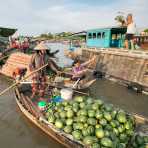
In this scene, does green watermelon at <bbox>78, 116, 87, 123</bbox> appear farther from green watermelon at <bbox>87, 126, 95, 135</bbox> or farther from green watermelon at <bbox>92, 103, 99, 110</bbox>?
green watermelon at <bbox>92, 103, 99, 110</bbox>

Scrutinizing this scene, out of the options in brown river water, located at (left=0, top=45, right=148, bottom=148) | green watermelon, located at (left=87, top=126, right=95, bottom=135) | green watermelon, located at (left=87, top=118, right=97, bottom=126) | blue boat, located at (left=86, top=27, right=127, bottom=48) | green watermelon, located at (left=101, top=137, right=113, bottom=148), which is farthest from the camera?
blue boat, located at (left=86, top=27, right=127, bottom=48)

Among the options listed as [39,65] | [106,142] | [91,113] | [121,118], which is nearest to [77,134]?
[91,113]

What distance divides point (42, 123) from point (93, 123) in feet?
5.67

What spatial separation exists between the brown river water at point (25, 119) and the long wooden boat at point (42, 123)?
335 millimetres

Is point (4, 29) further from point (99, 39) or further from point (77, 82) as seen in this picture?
point (77, 82)

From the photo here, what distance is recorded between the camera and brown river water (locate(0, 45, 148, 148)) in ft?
20.7

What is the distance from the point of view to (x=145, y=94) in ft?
38.0

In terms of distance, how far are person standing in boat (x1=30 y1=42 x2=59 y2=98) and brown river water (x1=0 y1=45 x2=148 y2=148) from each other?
1.20 meters

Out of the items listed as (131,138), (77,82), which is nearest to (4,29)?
(77,82)

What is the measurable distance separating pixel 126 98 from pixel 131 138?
6.29 meters

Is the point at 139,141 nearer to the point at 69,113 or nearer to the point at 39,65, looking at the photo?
the point at 69,113

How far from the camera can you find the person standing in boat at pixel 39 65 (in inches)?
304

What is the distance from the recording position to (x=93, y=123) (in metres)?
4.98

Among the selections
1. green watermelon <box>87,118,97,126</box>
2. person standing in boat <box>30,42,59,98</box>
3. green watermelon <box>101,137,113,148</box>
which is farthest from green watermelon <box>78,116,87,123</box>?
person standing in boat <box>30,42,59,98</box>
